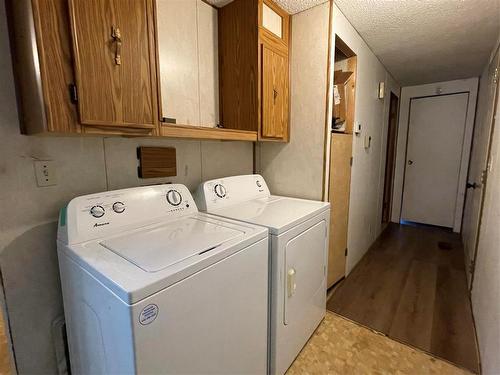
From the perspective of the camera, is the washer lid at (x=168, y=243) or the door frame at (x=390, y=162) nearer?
the washer lid at (x=168, y=243)

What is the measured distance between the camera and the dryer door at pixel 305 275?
135 centimetres

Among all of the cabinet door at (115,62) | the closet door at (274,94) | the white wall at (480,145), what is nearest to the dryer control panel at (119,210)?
the cabinet door at (115,62)

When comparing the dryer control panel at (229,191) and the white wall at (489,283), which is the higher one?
the dryer control panel at (229,191)

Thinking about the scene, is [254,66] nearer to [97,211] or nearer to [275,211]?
[275,211]

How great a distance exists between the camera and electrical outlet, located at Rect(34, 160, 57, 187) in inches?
42.6

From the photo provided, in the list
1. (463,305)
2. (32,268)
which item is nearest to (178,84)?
(32,268)

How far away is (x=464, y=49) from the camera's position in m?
2.49

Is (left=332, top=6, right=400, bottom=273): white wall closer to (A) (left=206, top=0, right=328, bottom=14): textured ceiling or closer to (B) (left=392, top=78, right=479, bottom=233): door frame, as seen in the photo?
(A) (left=206, top=0, right=328, bottom=14): textured ceiling

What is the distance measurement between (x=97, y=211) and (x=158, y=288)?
57 centimetres

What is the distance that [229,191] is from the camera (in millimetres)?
1743

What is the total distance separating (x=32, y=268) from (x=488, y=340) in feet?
7.60

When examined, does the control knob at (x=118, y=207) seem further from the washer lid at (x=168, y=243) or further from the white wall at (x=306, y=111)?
the white wall at (x=306, y=111)

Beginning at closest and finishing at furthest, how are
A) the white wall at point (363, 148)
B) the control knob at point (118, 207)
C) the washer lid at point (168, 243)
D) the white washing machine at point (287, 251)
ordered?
the washer lid at point (168, 243) → the control knob at point (118, 207) → the white washing machine at point (287, 251) → the white wall at point (363, 148)

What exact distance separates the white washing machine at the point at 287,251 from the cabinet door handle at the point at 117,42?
0.82 m
